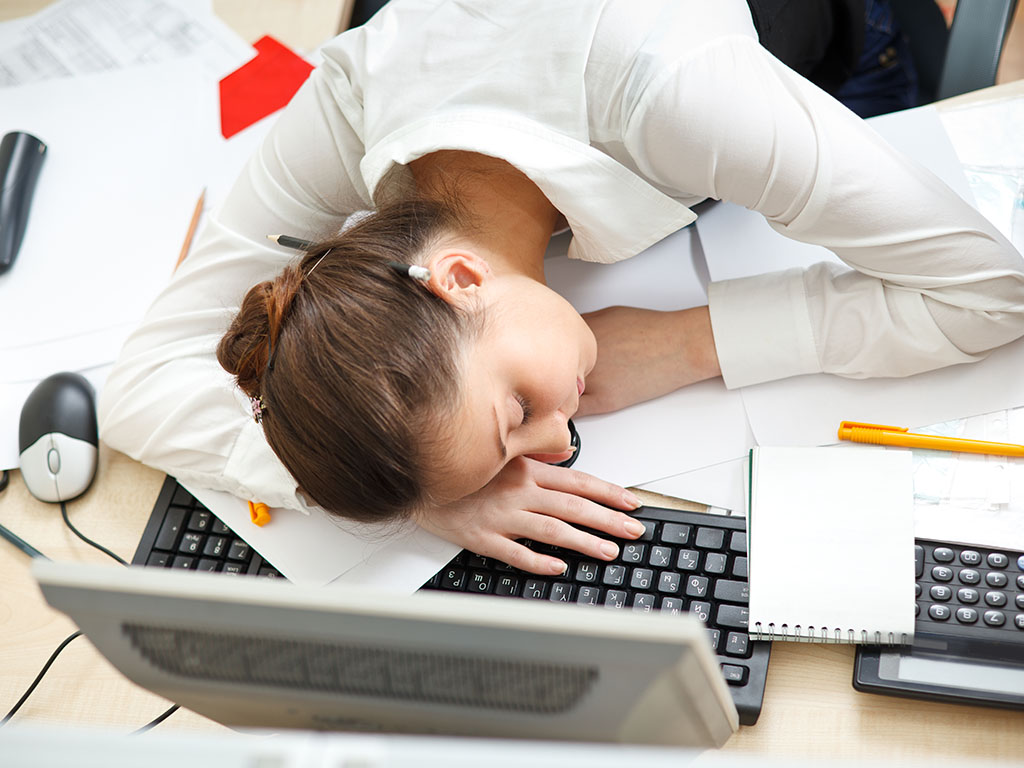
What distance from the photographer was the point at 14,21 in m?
1.24

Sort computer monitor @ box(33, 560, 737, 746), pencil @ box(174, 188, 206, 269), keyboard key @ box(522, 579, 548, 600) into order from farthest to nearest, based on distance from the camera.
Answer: pencil @ box(174, 188, 206, 269) → keyboard key @ box(522, 579, 548, 600) → computer monitor @ box(33, 560, 737, 746)

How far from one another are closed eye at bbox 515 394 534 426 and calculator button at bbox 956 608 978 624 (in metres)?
0.33

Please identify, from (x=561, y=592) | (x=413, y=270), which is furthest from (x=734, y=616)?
(x=413, y=270)

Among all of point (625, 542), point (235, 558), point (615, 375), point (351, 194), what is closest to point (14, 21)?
point (351, 194)

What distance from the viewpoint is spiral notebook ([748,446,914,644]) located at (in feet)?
2.16

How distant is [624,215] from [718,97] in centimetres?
13

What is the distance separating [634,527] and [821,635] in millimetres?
155

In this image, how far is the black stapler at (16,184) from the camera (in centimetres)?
107

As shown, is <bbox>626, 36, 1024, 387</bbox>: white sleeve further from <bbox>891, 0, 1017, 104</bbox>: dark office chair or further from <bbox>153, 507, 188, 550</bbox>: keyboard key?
<bbox>153, 507, 188, 550</bbox>: keyboard key

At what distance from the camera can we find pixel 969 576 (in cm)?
66

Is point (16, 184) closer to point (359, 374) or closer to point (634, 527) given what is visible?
point (359, 374)

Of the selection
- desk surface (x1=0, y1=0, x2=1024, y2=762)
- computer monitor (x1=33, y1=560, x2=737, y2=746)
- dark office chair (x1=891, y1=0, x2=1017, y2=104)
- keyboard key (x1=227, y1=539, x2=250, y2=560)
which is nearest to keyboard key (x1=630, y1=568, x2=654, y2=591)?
desk surface (x1=0, y1=0, x2=1024, y2=762)

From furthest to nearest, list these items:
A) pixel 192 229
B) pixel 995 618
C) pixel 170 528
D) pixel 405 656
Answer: pixel 192 229, pixel 170 528, pixel 995 618, pixel 405 656

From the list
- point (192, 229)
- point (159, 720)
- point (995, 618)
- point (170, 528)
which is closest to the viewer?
point (995, 618)
